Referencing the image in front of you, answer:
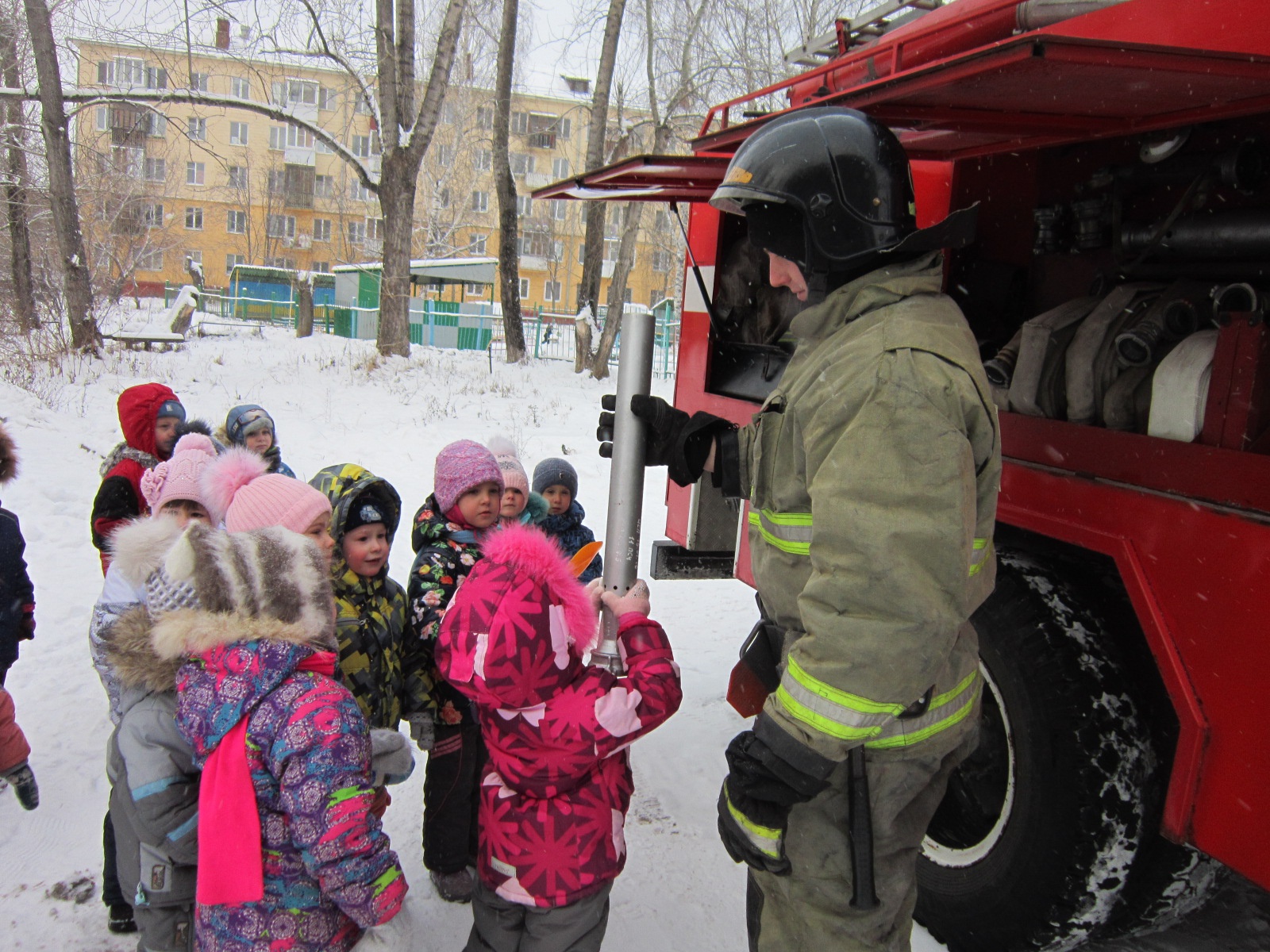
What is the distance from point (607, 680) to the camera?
6.45ft

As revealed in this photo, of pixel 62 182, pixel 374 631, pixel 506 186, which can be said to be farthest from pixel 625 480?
pixel 62 182

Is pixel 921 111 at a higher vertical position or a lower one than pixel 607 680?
higher

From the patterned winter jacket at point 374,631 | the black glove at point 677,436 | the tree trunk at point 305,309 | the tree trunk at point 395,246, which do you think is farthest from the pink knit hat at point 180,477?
the tree trunk at point 305,309

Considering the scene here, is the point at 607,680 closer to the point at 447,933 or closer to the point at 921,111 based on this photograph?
the point at 447,933

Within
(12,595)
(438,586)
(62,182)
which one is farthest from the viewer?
(62,182)

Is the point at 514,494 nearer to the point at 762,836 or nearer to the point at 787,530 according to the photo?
the point at 787,530

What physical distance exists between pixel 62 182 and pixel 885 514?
15.4 meters

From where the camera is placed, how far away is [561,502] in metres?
3.84

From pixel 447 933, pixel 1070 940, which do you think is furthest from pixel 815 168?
pixel 447 933

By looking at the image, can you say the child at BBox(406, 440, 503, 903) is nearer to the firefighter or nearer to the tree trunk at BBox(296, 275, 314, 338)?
the firefighter

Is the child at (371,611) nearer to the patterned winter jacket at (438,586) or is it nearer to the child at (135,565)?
the patterned winter jacket at (438,586)

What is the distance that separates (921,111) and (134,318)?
28407mm

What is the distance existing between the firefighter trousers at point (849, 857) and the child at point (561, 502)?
207 centimetres

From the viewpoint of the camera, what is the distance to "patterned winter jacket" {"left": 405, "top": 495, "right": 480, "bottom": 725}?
2.66 meters
